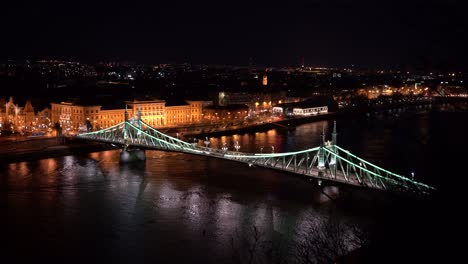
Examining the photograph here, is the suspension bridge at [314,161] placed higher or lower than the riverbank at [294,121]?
lower

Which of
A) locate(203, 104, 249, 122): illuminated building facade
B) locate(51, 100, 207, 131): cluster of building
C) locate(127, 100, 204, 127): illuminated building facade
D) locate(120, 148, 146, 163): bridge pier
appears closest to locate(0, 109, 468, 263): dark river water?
locate(120, 148, 146, 163): bridge pier

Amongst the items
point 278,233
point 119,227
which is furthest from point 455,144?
point 119,227

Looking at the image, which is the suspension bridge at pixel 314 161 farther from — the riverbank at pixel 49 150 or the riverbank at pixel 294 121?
the riverbank at pixel 294 121

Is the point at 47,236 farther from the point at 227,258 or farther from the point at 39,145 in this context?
the point at 39,145

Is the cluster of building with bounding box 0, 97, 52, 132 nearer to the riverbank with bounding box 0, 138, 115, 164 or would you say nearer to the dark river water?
the riverbank with bounding box 0, 138, 115, 164

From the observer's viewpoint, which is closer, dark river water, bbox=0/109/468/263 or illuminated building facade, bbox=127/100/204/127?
dark river water, bbox=0/109/468/263

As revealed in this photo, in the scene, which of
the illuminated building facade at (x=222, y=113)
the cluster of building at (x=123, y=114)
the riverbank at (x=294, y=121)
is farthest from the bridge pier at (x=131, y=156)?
the illuminated building facade at (x=222, y=113)
